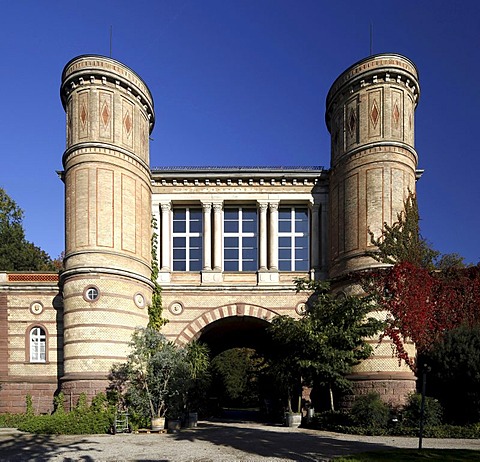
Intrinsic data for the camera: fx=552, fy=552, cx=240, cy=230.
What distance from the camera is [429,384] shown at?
22.2 metres

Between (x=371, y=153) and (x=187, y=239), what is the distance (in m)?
10.6

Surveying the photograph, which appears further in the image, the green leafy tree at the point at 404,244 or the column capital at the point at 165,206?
the column capital at the point at 165,206

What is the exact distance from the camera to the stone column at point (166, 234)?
95.2ft

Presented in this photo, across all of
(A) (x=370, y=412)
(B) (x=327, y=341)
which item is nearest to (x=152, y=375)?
(B) (x=327, y=341)

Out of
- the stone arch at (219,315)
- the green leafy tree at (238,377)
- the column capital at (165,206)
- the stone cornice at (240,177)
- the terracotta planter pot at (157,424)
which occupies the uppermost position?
the stone cornice at (240,177)

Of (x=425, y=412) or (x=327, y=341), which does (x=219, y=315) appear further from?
(x=425, y=412)

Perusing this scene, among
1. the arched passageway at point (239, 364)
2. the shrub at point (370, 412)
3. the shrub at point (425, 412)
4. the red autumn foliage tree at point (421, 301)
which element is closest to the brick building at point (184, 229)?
the arched passageway at point (239, 364)

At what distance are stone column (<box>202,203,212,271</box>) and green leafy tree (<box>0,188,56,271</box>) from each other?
20.5 metres

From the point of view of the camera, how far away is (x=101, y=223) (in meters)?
25.0

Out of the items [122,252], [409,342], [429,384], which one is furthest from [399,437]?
[122,252]

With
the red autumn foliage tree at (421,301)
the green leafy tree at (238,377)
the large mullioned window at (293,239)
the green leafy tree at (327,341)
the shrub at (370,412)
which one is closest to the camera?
the shrub at (370,412)

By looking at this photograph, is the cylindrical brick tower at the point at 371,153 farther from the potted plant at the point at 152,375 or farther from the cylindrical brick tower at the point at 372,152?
the potted plant at the point at 152,375

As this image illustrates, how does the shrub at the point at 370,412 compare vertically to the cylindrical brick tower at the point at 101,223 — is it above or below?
below

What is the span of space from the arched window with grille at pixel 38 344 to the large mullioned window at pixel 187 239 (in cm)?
731
